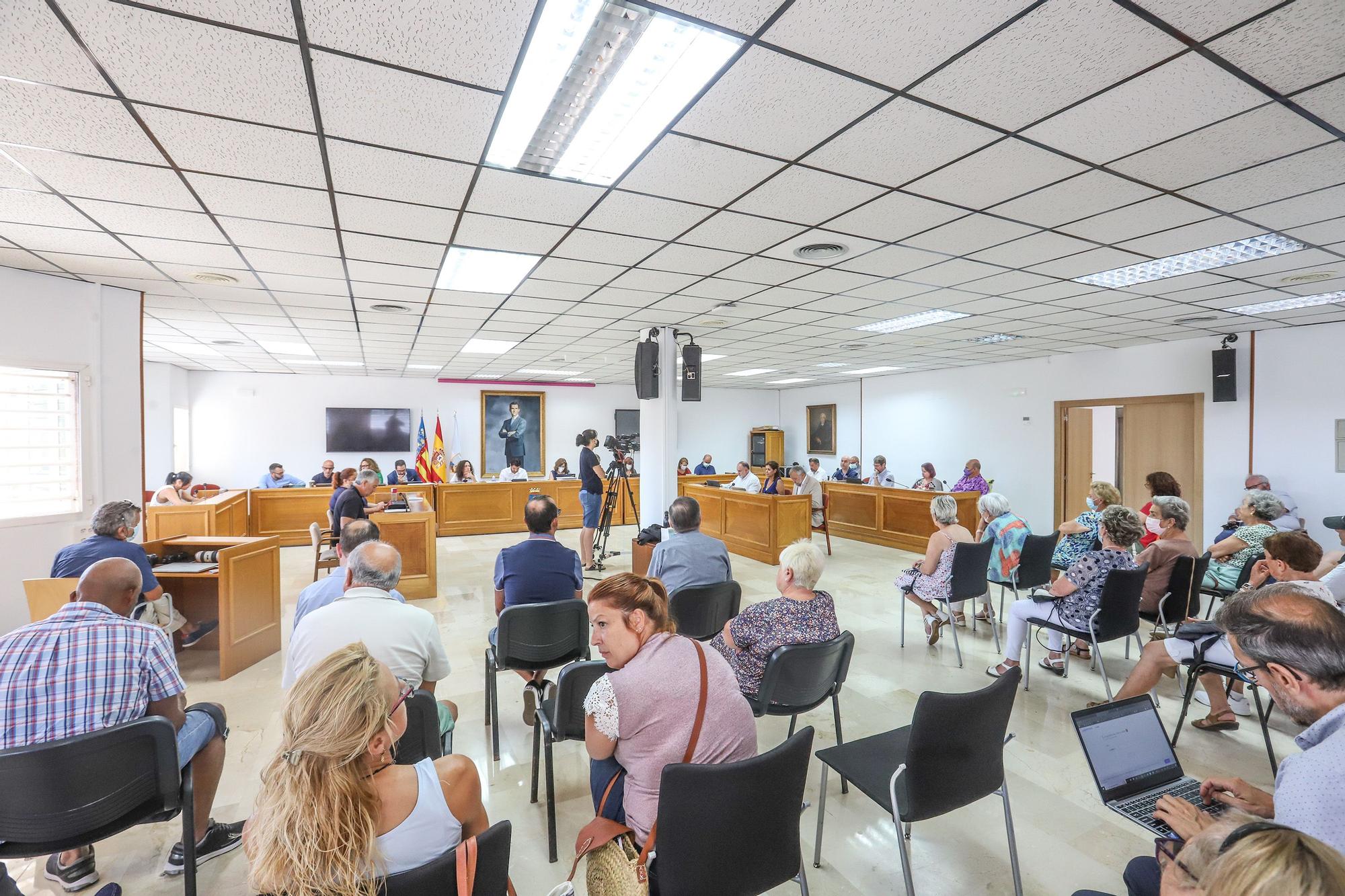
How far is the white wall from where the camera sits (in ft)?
12.7

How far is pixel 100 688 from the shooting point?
1776 millimetres

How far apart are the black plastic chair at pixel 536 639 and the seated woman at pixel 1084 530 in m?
3.33

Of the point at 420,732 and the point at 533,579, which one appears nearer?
the point at 420,732

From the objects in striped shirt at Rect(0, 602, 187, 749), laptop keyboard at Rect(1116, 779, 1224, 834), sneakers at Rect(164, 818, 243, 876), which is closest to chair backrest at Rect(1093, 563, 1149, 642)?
laptop keyboard at Rect(1116, 779, 1224, 834)

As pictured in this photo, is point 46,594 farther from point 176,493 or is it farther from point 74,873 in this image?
point 176,493

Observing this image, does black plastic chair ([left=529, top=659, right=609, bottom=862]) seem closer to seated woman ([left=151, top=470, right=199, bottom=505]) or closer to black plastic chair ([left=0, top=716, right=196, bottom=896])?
black plastic chair ([left=0, top=716, right=196, bottom=896])

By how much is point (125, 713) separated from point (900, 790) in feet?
8.18

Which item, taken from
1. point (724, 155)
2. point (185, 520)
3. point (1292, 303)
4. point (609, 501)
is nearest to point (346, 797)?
point (724, 155)

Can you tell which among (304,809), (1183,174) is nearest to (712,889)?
(304,809)

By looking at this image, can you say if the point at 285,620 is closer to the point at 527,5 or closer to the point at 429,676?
the point at 429,676

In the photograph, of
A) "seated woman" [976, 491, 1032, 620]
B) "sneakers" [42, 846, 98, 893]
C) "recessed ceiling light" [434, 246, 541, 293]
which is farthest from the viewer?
"seated woman" [976, 491, 1032, 620]

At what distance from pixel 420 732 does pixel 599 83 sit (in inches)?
88.2

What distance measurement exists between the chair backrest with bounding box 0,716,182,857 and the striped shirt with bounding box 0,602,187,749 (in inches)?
5.3

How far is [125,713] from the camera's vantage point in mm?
1820
